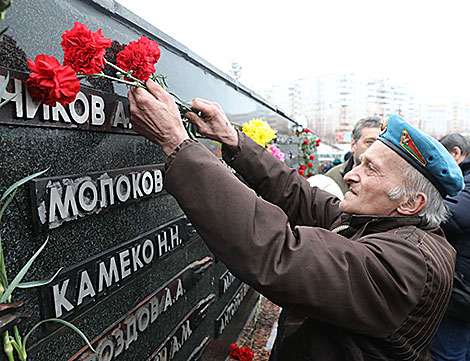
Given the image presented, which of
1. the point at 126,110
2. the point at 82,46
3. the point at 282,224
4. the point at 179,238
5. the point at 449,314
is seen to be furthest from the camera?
the point at 449,314

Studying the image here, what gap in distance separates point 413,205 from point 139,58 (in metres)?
1.26

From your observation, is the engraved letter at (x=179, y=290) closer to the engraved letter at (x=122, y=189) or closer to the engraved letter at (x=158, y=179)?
the engraved letter at (x=158, y=179)

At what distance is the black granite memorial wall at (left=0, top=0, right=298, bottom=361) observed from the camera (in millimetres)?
1171

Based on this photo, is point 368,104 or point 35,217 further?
point 368,104

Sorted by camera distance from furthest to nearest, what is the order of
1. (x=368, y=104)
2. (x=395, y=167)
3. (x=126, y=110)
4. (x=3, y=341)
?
1. (x=368, y=104)
2. (x=126, y=110)
3. (x=395, y=167)
4. (x=3, y=341)

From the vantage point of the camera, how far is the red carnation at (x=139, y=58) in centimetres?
142

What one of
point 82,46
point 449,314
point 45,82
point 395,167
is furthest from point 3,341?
point 449,314

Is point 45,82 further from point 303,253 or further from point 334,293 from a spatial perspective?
point 334,293

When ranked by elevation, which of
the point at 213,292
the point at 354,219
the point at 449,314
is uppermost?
the point at 354,219

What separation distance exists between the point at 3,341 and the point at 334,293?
0.99 meters

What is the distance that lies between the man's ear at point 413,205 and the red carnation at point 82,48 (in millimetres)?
1302

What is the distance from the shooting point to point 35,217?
3.90 ft

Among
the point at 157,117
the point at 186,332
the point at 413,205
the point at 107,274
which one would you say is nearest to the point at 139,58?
the point at 157,117

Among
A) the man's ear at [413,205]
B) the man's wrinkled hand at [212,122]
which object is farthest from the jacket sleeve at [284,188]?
the man's ear at [413,205]
